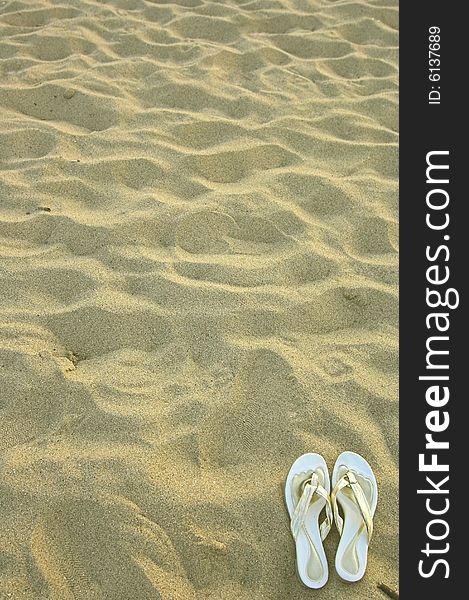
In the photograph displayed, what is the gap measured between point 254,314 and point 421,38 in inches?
78.8

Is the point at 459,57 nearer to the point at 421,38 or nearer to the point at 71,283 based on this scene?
the point at 421,38

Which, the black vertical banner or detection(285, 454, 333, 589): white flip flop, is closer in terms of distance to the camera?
detection(285, 454, 333, 589): white flip flop

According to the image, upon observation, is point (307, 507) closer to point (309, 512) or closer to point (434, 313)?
point (309, 512)

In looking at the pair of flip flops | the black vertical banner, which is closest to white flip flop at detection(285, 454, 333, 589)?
the pair of flip flops

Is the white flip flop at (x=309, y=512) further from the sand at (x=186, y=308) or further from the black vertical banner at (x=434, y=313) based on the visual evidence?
the black vertical banner at (x=434, y=313)

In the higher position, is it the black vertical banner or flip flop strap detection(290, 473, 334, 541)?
the black vertical banner

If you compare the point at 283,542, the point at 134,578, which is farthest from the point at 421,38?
the point at 134,578

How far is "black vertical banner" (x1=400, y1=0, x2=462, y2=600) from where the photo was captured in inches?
63.7

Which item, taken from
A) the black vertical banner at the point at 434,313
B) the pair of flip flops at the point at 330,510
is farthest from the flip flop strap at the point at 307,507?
the black vertical banner at the point at 434,313

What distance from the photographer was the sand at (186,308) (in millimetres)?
1528

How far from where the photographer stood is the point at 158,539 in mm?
1516

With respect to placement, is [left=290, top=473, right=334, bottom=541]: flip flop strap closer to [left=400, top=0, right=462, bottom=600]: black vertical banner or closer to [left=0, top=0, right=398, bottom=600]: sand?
[left=0, top=0, right=398, bottom=600]: sand

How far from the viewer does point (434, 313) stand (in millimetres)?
2049

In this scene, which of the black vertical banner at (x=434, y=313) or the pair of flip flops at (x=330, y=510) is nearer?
the pair of flip flops at (x=330, y=510)
